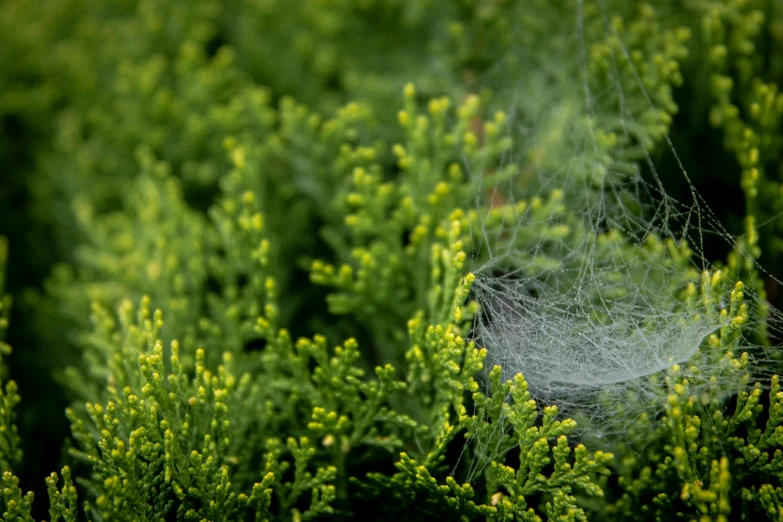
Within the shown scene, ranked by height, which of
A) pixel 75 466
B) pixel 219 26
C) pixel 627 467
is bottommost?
pixel 75 466

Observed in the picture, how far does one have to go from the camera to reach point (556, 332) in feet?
4.98

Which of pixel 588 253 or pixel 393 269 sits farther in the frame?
pixel 393 269

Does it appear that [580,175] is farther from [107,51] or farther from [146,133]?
[107,51]

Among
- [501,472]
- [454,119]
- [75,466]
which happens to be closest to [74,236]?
[75,466]

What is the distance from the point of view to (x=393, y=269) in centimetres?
181

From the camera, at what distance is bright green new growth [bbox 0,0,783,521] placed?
54.9 inches

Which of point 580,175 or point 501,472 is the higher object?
point 580,175

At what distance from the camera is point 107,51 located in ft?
9.40

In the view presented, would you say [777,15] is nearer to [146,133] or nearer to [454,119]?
[454,119]

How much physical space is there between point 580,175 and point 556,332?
2.07 ft

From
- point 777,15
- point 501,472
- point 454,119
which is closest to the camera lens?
point 501,472

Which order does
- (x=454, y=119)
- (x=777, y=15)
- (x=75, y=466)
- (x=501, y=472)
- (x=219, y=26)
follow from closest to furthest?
(x=501, y=472)
(x=75, y=466)
(x=777, y=15)
(x=454, y=119)
(x=219, y=26)

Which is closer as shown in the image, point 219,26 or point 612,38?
point 612,38

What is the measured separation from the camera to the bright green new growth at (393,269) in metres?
1.39
